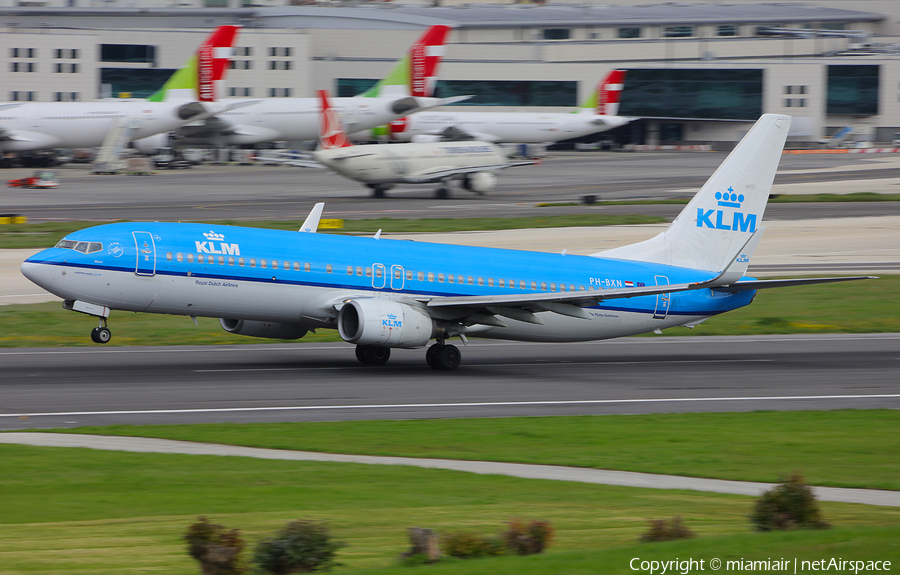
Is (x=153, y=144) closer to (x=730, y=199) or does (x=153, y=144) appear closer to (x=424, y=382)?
(x=730, y=199)

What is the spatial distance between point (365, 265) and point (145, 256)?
6771 mm

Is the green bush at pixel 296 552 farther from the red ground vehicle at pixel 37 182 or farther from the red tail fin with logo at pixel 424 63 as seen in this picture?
the red tail fin with logo at pixel 424 63

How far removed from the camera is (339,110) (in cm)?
13700

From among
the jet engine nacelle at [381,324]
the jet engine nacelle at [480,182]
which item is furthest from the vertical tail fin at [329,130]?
the jet engine nacelle at [381,324]

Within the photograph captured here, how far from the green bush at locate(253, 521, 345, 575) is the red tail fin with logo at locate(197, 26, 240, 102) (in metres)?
122

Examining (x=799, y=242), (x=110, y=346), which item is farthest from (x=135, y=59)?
(x=110, y=346)

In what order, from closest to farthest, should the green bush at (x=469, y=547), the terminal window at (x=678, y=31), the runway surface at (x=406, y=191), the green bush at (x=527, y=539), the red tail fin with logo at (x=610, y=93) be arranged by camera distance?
the green bush at (x=469, y=547), the green bush at (x=527, y=539), the runway surface at (x=406, y=191), the red tail fin with logo at (x=610, y=93), the terminal window at (x=678, y=31)

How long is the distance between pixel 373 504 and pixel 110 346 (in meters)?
24.3

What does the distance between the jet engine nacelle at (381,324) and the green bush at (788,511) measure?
61.7ft

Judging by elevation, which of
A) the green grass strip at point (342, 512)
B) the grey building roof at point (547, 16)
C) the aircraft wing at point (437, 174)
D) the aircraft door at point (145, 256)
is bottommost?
the green grass strip at point (342, 512)

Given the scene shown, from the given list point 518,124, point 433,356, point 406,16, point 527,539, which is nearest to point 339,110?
point 518,124

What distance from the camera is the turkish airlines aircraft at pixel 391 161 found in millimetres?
97125

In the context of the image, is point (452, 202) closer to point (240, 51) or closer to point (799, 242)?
point (799, 242)

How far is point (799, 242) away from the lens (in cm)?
7344
